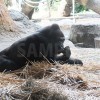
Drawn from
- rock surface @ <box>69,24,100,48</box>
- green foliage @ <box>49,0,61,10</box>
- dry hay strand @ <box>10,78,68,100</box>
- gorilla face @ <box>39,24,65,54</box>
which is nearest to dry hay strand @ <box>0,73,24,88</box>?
dry hay strand @ <box>10,78,68,100</box>

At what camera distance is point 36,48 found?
3537mm

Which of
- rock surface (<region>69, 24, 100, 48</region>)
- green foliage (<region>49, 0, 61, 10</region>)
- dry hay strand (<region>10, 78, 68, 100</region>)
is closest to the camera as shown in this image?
dry hay strand (<region>10, 78, 68, 100</region>)

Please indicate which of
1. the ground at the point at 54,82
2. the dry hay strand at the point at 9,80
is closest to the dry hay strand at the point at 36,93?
the ground at the point at 54,82

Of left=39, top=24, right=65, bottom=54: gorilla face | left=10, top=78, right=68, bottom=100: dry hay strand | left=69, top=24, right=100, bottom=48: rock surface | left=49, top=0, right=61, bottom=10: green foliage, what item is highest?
left=39, top=24, right=65, bottom=54: gorilla face

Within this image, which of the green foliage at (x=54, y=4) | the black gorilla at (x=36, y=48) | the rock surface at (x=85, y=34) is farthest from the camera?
the green foliage at (x=54, y=4)

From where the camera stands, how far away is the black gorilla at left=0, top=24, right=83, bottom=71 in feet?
11.5

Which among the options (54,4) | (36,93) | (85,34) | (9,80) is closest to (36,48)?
(9,80)

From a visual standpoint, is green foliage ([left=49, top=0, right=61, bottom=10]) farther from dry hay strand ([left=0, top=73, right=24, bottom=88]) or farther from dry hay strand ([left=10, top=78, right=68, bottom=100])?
dry hay strand ([left=10, top=78, right=68, bottom=100])

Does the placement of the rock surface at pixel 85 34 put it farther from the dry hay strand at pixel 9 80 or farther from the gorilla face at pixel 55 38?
the dry hay strand at pixel 9 80

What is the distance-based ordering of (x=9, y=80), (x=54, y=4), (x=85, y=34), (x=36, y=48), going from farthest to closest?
(x=54, y=4) < (x=85, y=34) < (x=36, y=48) < (x=9, y=80)

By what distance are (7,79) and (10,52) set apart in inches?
26.5

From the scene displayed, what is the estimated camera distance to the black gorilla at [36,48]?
3516 mm

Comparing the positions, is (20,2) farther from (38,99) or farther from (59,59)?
(38,99)

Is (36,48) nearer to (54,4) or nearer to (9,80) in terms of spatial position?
(9,80)
